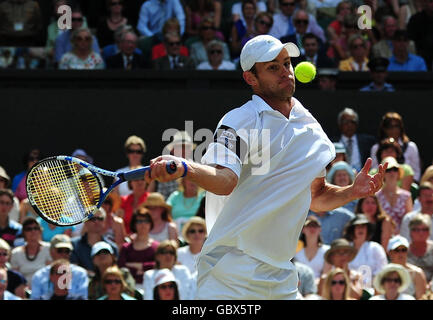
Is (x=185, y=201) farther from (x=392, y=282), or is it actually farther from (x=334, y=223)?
(x=392, y=282)

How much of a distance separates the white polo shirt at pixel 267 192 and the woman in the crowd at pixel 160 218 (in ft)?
16.0

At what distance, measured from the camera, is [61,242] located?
9.45 m

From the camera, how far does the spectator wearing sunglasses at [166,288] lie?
883cm

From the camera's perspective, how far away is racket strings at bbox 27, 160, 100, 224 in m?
5.33

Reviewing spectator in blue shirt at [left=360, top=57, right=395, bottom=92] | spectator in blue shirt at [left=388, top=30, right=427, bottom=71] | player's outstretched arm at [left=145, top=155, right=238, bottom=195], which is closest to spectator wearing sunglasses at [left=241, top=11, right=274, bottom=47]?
spectator in blue shirt at [left=360, top=57, right=395, bottom=92]

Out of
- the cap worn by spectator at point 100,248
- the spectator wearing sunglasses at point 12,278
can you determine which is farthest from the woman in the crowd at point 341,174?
the spectator wearing sunglasses at point 12,278

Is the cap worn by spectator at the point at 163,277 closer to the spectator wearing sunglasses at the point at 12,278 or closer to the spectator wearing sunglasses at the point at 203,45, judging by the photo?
the spectator wearing sunglasses at the point at 12,278

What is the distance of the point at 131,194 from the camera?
1049cm

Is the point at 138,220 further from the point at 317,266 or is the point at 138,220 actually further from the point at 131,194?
the point at 317,266

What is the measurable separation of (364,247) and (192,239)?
1.55 m

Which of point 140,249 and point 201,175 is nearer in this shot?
point 201,175

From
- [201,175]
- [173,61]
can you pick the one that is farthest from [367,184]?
[173,61]

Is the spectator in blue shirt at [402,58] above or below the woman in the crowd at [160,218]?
above

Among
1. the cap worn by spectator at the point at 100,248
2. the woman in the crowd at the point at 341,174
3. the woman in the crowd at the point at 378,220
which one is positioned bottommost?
the cap worn by spectator at the point at 100,248
